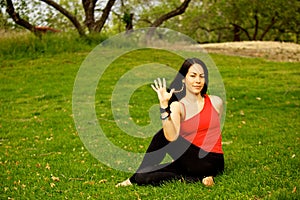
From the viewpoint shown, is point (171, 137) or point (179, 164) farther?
point (179, 164)

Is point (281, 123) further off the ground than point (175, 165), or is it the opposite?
point (175, 165)

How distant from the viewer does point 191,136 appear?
5266 millimetres

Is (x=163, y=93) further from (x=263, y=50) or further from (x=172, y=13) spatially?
(x=172, y=13)

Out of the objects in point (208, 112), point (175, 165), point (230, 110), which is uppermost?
point (208, 112)

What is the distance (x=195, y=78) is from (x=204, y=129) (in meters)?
0.62

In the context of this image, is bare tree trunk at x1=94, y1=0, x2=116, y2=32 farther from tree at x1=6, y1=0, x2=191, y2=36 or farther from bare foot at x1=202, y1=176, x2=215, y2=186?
bare foot at x1=202, y1=176, x2=215, y2=186

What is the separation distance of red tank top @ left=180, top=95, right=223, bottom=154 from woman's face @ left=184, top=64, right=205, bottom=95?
26 cm

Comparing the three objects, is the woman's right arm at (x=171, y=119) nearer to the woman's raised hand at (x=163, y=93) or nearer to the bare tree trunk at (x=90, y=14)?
the woman's raised hand at (x=163, y=93)

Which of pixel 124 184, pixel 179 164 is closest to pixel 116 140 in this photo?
pixel 124 184

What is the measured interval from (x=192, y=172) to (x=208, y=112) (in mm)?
744

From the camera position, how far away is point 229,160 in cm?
641

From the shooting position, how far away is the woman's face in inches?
204

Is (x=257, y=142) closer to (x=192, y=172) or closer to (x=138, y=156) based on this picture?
(x=138, y=156)

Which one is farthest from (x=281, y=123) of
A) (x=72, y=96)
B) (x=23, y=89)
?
(x=23, y=89)
